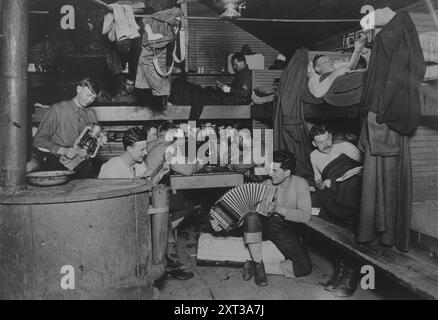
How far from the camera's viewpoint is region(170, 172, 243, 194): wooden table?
628 centimetres

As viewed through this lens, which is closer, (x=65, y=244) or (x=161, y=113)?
(x=65, y=244)

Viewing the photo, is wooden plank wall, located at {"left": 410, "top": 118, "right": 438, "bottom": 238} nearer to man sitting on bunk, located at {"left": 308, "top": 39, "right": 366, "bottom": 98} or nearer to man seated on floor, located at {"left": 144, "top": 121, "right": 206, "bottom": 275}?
man sitting on bunk, located at {"left": 308, "top": 39, "right": 366, "bottom": 98}

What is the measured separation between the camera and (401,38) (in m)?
3.85

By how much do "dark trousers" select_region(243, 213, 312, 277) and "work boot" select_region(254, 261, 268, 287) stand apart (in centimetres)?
42

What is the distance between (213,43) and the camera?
35.7ft

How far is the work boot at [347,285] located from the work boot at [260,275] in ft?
2.69

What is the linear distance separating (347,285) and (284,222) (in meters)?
1.10

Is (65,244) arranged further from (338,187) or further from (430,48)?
(430,48)

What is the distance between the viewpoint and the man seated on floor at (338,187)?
453 cm

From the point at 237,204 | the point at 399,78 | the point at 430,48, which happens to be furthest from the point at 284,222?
the point at 430,48

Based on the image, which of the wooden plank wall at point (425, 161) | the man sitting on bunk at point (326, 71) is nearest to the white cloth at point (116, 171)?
the man sitting on bunk at point (326, 71)
